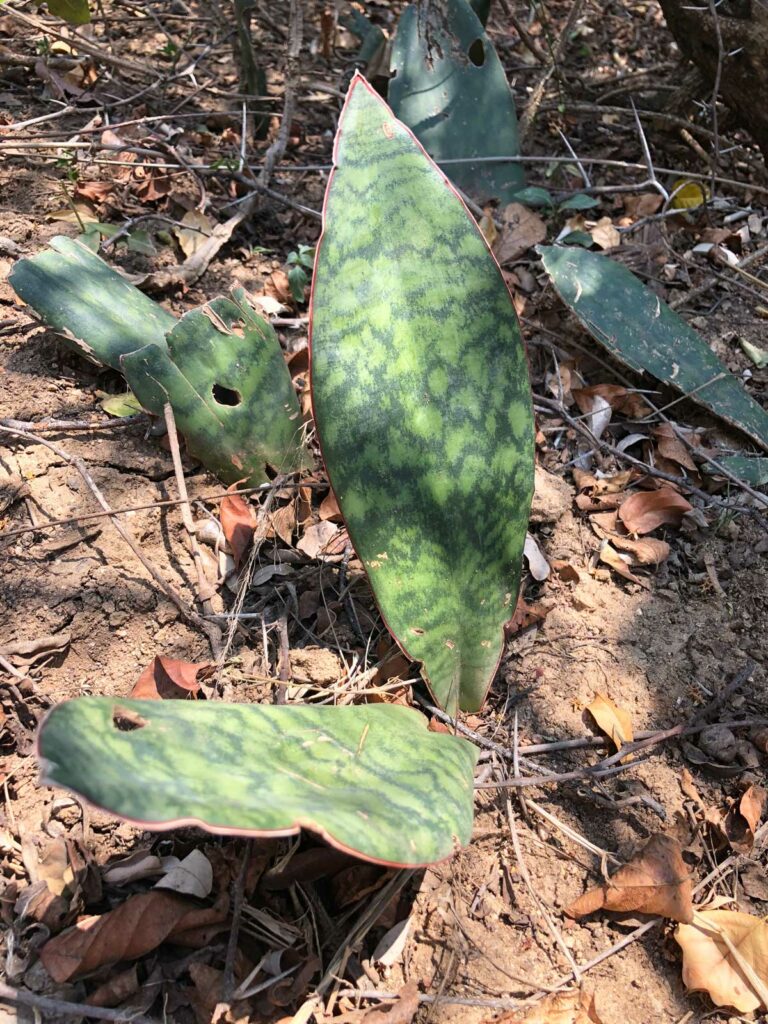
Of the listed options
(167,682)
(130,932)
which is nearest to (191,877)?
(130,932)

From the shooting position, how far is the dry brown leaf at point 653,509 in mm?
1162

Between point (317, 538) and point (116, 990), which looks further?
point (317, 538)

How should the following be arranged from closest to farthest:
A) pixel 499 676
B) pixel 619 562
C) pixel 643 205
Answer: pixel 499 676, pixel 619 562, pixel 643 205

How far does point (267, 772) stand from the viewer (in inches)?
22.6

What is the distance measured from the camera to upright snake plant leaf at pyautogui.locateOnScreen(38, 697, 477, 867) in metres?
0.47

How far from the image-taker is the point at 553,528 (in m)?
1.16

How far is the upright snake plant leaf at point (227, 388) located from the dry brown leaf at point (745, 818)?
679 mm

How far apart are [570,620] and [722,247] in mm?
903

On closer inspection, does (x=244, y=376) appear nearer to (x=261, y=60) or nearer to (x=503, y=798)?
(x=503, y=798)

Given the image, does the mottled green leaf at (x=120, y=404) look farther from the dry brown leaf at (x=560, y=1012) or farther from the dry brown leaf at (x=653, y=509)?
the dry brown leaf at (x=560, y=1012)

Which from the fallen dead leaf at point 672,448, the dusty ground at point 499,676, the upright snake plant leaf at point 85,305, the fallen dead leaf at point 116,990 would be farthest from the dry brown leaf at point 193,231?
the fallen dead leaf at point 116,990

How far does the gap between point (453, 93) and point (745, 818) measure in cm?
133

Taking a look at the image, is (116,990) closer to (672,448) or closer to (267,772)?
(267,772)

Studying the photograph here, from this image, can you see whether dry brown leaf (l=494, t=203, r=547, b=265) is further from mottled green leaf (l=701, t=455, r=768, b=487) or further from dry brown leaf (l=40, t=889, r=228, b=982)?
dry brown leaf (l=40, t=889, r=228, b=982)
